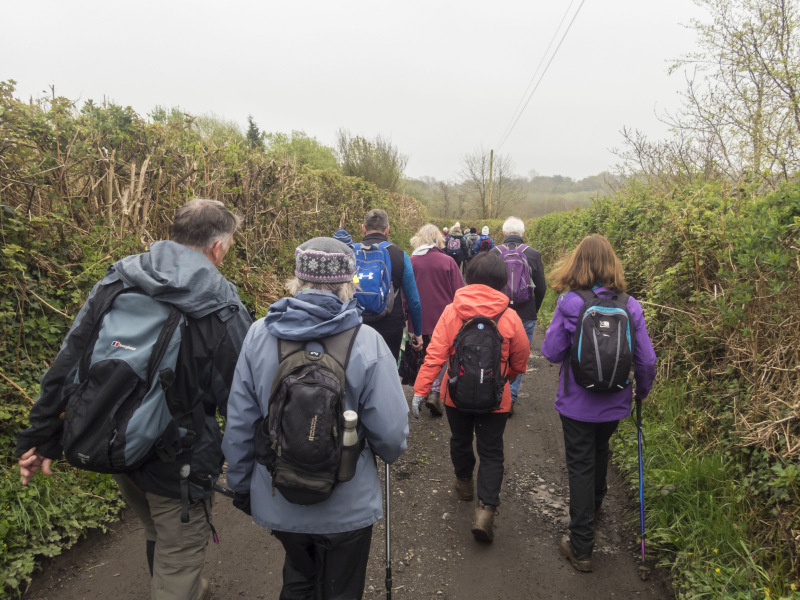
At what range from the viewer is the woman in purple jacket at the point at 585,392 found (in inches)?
113

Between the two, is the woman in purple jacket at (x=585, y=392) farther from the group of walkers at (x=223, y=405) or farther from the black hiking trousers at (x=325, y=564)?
the black hiking trousers at (x=325, y=564)

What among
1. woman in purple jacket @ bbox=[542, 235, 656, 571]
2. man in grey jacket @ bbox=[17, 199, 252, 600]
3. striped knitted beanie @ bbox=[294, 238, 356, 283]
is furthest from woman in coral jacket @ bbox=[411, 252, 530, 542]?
man in grey jacket @ bbox=[17, 199, 252, 600]

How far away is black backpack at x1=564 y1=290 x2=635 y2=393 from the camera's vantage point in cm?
271

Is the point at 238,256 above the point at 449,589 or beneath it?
above

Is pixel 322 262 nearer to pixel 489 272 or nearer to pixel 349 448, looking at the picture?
pixel 349 448

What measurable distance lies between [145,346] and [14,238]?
2.45m

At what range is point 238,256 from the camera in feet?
21.3

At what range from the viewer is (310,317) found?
5.87 feet

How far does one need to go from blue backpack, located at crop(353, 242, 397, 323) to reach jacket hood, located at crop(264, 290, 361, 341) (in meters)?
2.26

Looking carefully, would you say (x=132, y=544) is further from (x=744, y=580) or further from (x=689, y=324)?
(x=689, y=324)

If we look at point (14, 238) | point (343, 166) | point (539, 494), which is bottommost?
point (539, 494)

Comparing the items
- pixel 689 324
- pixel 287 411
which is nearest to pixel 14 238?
pixel 287 411

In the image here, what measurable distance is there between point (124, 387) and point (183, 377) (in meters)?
0.22

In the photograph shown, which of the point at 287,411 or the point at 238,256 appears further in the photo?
the point at 238,256
